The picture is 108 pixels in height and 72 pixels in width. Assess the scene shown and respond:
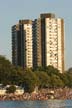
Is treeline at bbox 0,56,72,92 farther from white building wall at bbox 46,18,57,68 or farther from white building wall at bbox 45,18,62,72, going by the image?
white building wall at bbox 45,18,62,72

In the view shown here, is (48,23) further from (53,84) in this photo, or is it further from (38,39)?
(53,84)

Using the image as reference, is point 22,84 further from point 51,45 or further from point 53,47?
point 53,47

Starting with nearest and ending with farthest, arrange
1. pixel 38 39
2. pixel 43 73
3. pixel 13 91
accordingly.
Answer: pixel 13 91, pixel 43 73, pixel 38 39

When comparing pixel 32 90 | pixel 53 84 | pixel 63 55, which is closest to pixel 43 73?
pixel 53 84

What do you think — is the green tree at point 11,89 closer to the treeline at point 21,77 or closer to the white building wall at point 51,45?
the treeline at point 21,77

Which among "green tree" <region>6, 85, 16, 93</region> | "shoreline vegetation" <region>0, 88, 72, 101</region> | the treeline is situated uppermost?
the treeline

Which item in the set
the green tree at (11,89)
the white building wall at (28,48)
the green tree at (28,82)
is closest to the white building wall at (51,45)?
the white building wall at (28,48)

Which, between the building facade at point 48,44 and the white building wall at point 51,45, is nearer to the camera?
the building facade at point 48,44

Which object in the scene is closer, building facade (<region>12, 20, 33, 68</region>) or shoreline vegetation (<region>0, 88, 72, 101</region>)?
shoreline vegetation (<region>0, 88, 72, 101</region>)

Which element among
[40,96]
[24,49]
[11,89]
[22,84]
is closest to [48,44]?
[24,49]

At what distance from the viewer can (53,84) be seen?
166000mm

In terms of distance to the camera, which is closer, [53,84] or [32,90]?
[32,90]

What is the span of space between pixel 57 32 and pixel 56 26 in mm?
3284

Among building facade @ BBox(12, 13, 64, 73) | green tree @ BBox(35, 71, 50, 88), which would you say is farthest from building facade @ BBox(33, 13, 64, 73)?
green tree @ BBox(35, 71, 50, 88)
